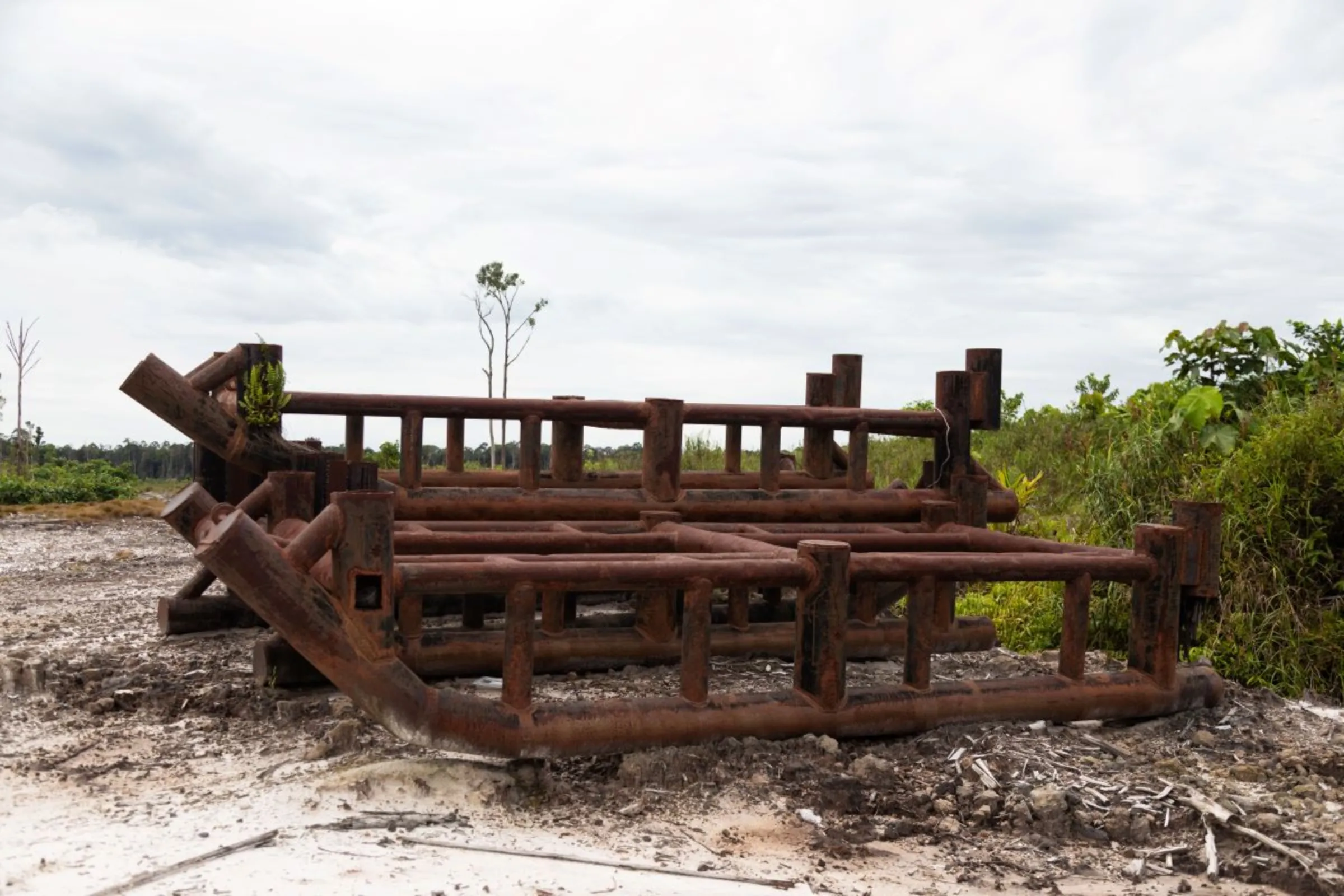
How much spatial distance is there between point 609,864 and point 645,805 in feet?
1.74

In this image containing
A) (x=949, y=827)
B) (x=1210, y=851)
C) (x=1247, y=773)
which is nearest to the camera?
(x=1210, y=851)

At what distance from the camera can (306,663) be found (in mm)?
5336

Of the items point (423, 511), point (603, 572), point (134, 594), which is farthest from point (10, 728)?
point (134, 594)

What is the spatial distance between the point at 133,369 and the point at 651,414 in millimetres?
2561

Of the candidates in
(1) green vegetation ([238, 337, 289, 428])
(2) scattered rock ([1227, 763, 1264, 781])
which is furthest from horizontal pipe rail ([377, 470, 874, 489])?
(2) scattered rock ([1227, 763, 1264, 781])

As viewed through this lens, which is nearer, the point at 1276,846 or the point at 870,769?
the point at 1276,846

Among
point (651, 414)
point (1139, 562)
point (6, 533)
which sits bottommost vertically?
point (6, 533)

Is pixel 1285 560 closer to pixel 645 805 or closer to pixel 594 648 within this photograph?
pixel 594 648

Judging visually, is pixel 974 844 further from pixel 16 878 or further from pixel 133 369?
pixel 133 369

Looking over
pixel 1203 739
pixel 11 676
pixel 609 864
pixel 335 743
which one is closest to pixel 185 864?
pixel 335 743

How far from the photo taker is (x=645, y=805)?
3.95 meters

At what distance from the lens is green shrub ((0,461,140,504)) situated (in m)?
19.2

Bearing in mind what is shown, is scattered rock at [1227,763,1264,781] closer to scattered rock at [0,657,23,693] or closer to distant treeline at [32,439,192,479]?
scattered rock at [0,657,23,693]

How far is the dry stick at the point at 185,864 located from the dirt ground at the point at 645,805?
0.03 m
